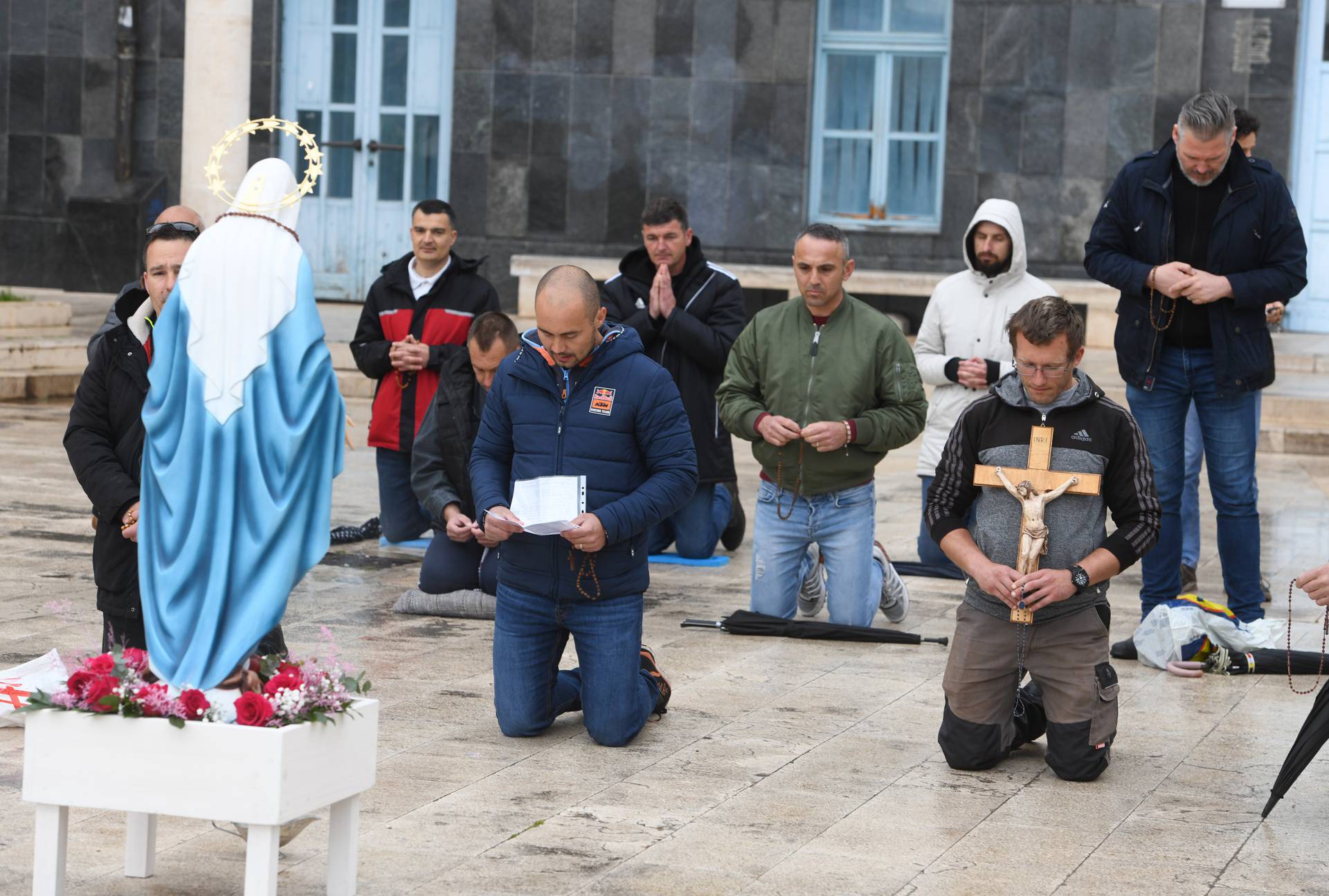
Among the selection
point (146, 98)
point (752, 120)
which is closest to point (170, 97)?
point (146, 98)

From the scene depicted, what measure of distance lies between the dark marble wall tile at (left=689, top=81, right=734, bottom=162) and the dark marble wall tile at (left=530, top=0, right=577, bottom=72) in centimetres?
132

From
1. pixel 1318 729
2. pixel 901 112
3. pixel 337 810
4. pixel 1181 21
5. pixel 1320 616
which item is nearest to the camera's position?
pixel 337 810

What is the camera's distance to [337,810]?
167 inches

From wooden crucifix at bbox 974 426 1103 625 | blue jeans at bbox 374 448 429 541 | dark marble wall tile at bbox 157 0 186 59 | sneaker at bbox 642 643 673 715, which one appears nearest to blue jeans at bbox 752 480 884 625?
sneaker at bbox 642 643 673 715

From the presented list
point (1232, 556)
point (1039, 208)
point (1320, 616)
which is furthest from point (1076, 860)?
point (1039, 208)

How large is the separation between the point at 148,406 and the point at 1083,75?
14298 millimetres

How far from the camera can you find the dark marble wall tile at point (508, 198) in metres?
18.6

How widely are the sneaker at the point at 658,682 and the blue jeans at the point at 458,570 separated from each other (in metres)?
1.73

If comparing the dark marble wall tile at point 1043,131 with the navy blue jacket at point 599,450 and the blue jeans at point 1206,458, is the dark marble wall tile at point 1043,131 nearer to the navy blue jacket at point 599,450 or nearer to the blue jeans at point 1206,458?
the blue jeans at point 1206,458

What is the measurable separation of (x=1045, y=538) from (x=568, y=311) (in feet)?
5.20

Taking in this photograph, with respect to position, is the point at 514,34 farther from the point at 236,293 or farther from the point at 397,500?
the point at 236,293

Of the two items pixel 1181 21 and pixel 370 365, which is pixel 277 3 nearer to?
pixel 1181 21

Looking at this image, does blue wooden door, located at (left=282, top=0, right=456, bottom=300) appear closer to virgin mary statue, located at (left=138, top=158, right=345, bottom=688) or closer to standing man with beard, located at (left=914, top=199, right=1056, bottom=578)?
standing man with beard, located at (left=914, top=199, right=1056, bottom=578)

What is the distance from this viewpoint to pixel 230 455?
170 inches
